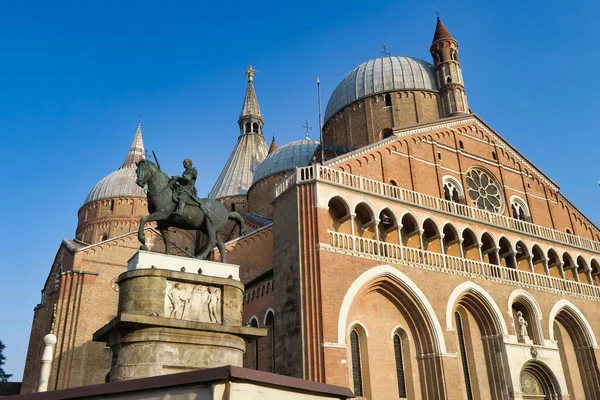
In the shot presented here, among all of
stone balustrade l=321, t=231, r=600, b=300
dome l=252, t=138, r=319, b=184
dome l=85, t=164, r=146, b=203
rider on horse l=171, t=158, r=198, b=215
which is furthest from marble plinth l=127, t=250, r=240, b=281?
dome l=85, t=164, r=146, b=203

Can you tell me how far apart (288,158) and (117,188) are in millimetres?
16765


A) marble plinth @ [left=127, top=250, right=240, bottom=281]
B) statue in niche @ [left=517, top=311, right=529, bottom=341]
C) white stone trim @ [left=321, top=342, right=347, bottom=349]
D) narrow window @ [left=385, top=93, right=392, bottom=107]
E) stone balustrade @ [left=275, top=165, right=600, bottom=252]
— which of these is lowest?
marble plinth @ [left=127, top=250, right=240, bottom=281]

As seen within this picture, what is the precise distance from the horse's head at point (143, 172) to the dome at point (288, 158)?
26.7m

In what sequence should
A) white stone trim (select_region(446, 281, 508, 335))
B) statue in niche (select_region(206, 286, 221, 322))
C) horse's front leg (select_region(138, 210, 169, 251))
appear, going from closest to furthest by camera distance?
statue in niche (select_region(206, 286, 221, 322)), horse's front leg (select_region(138, 210, 169, 251)), white stone trim (select_region(446, 281, 508, 335))

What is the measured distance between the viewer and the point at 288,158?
124 feet

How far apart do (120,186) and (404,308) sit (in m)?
32.1

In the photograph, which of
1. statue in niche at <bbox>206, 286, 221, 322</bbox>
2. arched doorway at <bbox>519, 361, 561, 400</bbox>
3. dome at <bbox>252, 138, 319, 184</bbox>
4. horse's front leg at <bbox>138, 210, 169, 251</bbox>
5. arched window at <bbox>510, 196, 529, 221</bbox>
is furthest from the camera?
dome at <bbox>252, 138, 319, 184</bbox>

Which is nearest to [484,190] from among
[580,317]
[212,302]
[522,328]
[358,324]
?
[522,328]

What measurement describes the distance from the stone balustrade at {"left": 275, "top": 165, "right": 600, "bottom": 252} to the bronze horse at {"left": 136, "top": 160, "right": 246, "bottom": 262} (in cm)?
949

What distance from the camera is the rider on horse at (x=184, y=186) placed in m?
10.4

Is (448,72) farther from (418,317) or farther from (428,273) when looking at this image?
(418,317)

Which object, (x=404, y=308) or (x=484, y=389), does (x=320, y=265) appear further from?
(x=484, y=389)

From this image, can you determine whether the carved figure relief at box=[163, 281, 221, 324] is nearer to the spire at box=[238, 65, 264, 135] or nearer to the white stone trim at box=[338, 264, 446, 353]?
the white stone trim at box=[338, 264, 446, 353]

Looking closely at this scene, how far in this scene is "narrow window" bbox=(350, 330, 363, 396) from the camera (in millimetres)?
18969
